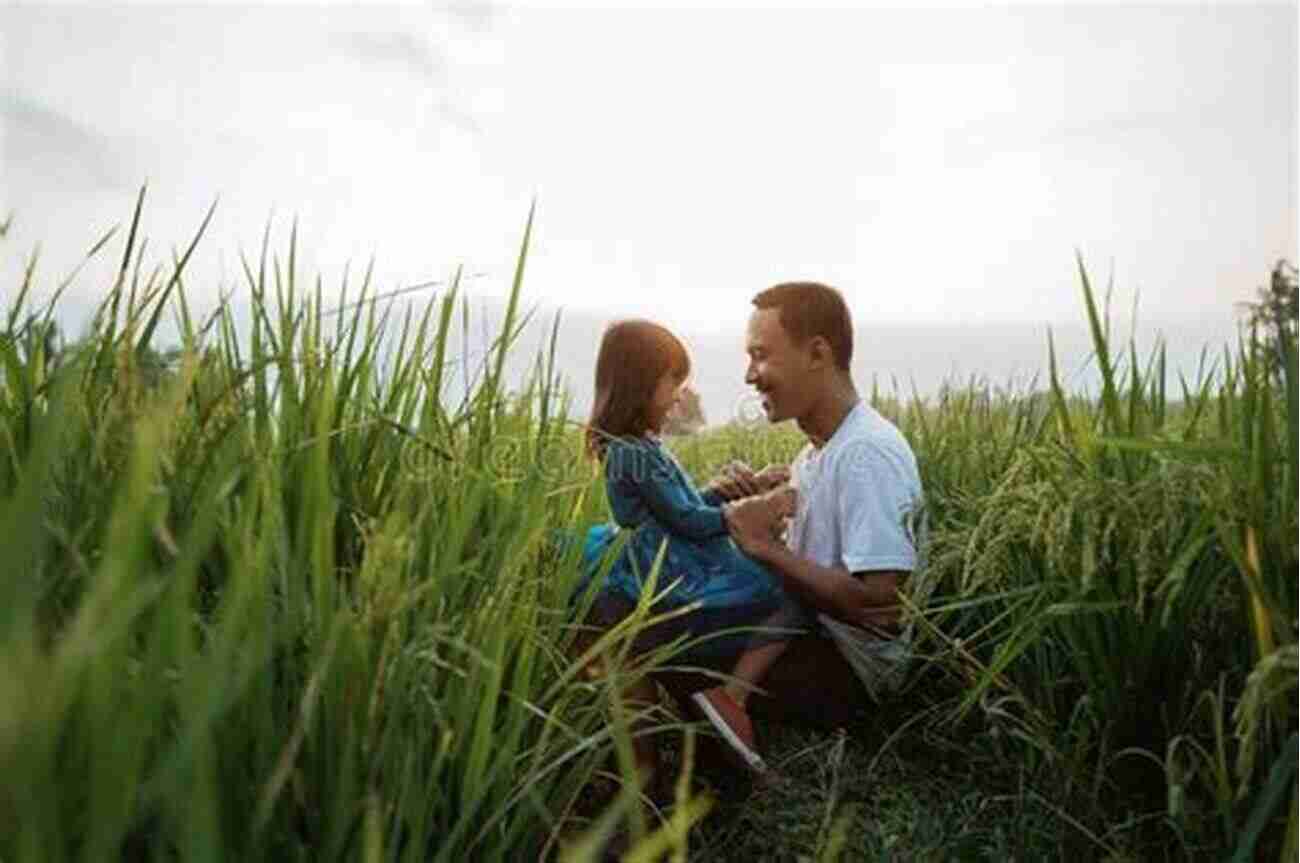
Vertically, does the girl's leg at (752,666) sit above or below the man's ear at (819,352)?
below

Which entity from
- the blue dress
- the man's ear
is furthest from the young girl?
the man's ear

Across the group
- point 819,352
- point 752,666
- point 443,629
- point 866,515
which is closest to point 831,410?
point 819,352

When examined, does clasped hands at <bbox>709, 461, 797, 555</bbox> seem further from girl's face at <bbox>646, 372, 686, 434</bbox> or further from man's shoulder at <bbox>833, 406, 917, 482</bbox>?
girl's face at <bbox>646, 372, 686, 434</bbox>

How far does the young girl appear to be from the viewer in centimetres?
295

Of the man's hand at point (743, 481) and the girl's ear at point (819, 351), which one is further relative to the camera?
the man's hand at point (743, 481)

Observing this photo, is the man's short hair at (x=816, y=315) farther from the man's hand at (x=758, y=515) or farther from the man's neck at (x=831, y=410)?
the man's hand at (x=758, y=515)

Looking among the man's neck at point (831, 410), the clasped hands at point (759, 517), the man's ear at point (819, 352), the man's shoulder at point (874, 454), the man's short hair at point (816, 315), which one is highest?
the man's short hair at point (816, 315)

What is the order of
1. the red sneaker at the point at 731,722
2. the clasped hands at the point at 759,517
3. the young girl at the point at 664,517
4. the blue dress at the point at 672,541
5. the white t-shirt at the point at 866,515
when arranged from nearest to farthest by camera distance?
the red sneaker at the point at 731,722 < the white t-shirt at the point at 866,515 < the clasped hands at the point at 759,517 < the young girl at the point at 664,517 < the blue dress at the point at 672,541

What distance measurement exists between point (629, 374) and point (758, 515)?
0.55m

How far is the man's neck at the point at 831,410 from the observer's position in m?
3.07

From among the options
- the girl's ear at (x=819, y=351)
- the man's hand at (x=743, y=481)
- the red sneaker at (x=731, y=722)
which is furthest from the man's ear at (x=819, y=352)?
the red sneaker at (x=731, y=722)

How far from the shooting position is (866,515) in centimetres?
274

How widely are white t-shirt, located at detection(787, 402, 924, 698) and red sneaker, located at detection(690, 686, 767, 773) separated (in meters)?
0.26

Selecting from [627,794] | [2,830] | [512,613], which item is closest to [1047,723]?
[512,613]
